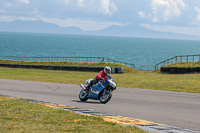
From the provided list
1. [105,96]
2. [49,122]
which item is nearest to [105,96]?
[105,96]

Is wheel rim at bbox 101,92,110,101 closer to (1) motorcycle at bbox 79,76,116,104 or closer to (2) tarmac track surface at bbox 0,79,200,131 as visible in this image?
(1) motorcycle at bbox 79,76,116,104

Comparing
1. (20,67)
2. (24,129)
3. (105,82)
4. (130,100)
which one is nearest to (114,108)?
(105,82)

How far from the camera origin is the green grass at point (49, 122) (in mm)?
7516

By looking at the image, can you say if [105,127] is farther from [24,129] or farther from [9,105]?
[9,105]

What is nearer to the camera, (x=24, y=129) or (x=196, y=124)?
(x=24, y=129)

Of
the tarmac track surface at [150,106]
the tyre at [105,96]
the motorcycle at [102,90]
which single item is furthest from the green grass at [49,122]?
the tyre at [105,96]

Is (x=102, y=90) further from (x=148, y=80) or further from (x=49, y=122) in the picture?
(x=148, y=80)

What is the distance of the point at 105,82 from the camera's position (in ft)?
44.5

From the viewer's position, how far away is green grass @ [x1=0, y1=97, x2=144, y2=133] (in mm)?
7516

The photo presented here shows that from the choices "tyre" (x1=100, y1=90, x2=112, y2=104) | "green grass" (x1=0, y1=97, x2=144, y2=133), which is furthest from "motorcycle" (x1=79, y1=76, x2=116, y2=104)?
"green grass" (x1=0, y1=97, x2=144, y2=133)

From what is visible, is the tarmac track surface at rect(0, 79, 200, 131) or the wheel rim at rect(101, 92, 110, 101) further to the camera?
the wheel rim at rect(101, 92, 110, 101)

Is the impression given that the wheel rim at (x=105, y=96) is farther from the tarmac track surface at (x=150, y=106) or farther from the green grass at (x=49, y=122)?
the green grass at (x=49, y=122)

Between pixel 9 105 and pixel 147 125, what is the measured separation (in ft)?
17.9

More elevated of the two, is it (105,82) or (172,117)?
(105,82)
